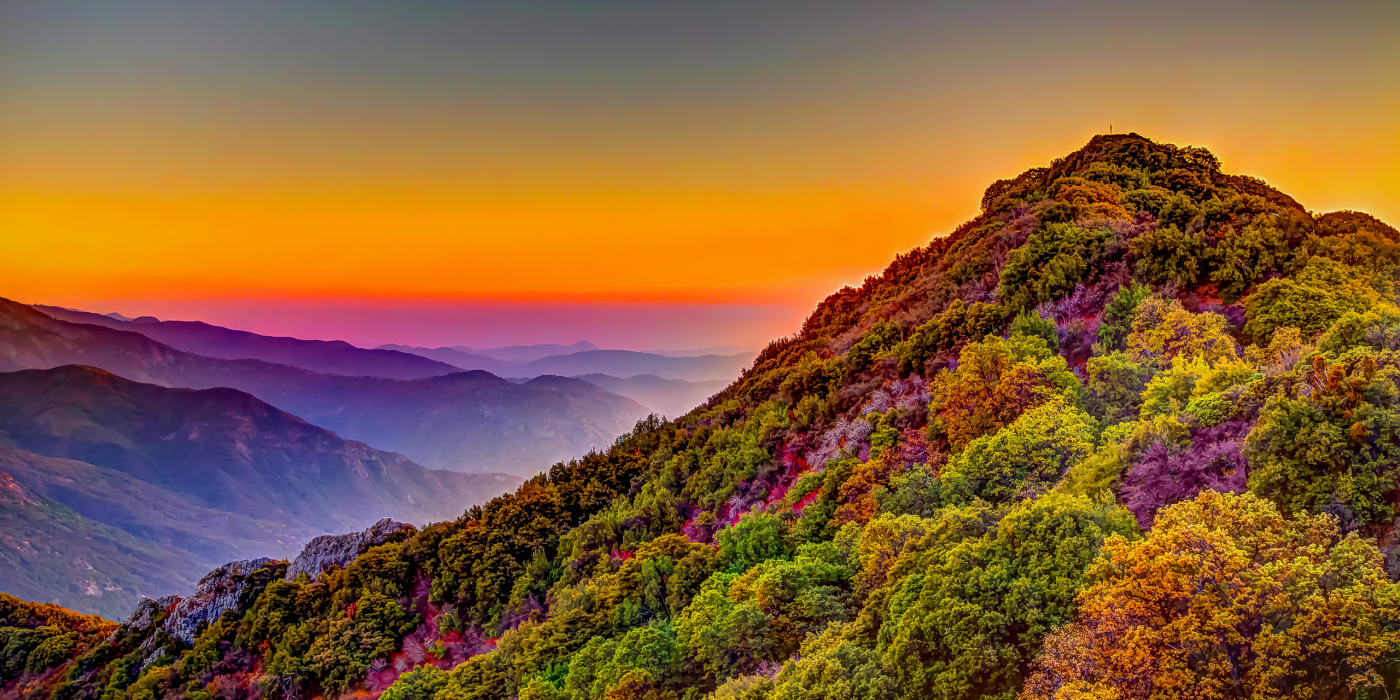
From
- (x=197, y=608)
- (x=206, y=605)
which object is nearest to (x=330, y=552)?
(x=206, y=605)

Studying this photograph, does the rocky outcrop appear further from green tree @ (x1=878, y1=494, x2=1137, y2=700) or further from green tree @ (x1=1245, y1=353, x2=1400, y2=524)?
green tree @ (x1=1245, y1=353, x2=1400, y2=524)

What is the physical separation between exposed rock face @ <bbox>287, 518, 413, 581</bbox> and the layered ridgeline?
1800mm

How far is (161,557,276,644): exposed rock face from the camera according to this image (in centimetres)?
5750

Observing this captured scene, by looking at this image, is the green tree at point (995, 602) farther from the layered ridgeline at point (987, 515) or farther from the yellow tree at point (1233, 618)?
the yellow tree at point (1233, 618)

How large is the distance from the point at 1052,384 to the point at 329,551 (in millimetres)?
43694

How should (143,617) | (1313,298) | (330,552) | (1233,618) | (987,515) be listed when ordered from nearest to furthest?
(1233,618) → (987,515) → (1313,298) → (330,552) → (143,617)

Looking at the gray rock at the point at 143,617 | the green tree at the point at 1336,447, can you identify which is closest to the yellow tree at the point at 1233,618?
the green tree at the point at 1336,447

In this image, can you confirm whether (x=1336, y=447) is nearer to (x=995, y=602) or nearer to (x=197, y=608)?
(x=995, y=602)

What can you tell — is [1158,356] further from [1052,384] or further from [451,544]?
[451,544]

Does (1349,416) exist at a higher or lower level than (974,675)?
higher

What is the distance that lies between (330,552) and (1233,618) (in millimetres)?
53209

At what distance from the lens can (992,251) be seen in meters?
56.3

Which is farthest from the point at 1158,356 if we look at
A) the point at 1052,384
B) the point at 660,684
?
the point at 660,684

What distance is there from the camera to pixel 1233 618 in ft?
62.1
